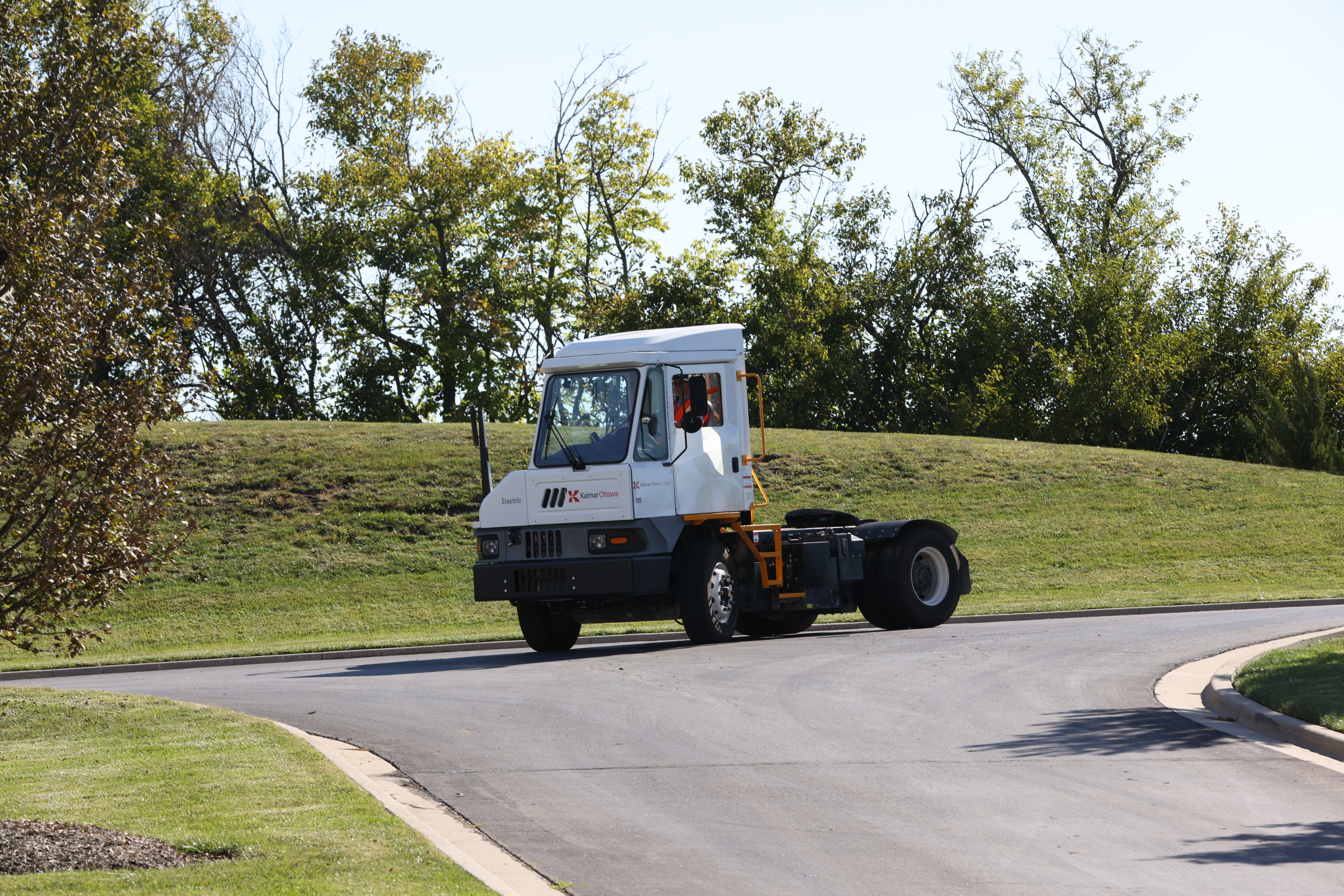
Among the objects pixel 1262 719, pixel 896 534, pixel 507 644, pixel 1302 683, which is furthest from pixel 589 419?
pixel 1262 719

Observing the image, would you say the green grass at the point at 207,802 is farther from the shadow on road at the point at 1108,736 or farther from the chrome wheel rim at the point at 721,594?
the chrome wheel rim at the point at 721,594

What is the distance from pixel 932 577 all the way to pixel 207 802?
12.6 m

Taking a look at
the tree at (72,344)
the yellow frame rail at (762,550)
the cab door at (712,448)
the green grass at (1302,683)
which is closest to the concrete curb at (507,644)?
the yellow frame rail at (762,550)

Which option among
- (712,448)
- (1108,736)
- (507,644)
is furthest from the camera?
(507,644)

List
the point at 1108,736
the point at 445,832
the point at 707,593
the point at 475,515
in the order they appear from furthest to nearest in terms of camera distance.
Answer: the point at 475,515 < the point at 707,593 < the point at 1108,736 < the point at 445,832

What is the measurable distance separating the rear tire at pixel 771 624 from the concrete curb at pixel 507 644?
0.20m

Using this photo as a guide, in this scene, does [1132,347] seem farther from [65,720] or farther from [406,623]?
[65,720]

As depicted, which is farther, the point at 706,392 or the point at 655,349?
the point at 655,349

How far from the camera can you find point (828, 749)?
9789 mm

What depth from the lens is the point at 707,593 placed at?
16.5 metres

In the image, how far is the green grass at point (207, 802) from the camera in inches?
243

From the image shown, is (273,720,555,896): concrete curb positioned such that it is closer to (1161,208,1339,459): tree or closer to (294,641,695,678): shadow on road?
(294,641,695,678): shadow on road

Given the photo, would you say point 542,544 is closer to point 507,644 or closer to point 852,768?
point 507,644

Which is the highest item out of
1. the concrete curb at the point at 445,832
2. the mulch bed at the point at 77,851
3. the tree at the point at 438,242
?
the tree at the point at 438,242
